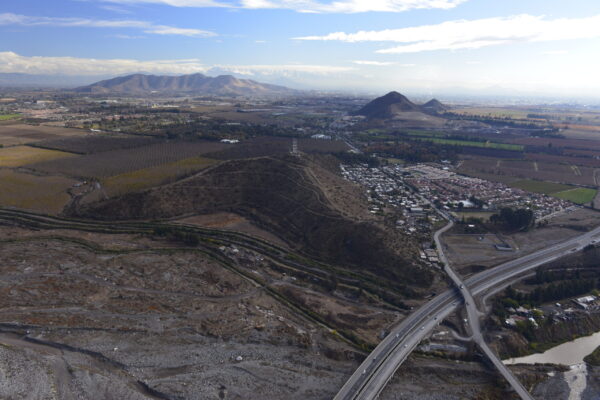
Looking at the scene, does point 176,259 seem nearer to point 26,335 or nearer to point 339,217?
point 26,335

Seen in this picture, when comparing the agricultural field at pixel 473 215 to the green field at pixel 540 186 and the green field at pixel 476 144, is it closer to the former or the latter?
the green field at pixel 540 186

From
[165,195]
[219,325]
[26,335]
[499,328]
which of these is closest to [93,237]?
[165,195]

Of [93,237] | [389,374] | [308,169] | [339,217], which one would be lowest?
[389,374]

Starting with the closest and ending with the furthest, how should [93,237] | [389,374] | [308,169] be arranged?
[389,374] < [93,237] < [308,169]

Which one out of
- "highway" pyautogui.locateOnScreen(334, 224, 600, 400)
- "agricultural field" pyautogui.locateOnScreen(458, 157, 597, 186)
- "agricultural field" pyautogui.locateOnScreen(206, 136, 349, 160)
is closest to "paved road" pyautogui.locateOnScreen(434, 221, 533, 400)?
"highway" pyautogui.locateOnScreen(334, 224, 600, 400)

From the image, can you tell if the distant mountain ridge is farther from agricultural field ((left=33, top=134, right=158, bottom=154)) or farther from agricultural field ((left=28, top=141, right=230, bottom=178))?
agricultural field ((left=33, top=134, right=158, bottom=154))
